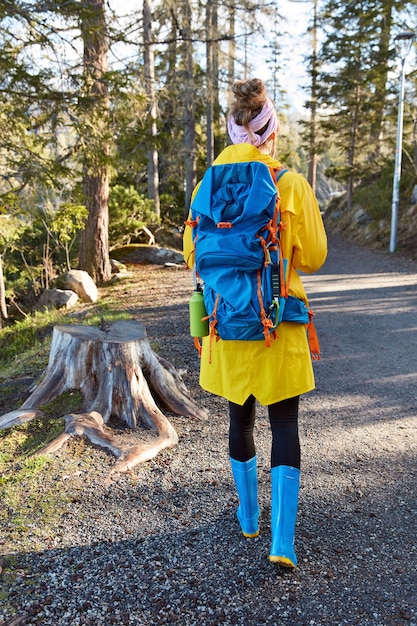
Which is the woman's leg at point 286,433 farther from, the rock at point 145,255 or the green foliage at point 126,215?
the green foliage at point 126,215

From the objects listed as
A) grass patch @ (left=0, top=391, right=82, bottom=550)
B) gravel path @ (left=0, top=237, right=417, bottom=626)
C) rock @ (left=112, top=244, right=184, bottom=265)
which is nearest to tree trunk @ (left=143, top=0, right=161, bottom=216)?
rock @ (left=112, top=244, right=184, bottom=265)

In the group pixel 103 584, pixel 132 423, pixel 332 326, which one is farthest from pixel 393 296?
pixel 103 584

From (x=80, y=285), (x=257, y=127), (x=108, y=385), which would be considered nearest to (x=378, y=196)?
(x=80, y=285)

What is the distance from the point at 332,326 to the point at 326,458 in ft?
12.8

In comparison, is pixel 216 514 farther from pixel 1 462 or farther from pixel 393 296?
pixel 393 296

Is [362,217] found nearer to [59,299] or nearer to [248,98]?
[59,299]

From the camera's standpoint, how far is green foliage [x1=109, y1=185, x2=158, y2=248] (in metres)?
13.2

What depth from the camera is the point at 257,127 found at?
7.40 feet

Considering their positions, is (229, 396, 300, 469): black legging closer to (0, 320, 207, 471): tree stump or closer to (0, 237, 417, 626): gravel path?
(0, 237, 417, 626): gravel path

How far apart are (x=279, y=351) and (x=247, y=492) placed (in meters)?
0.74

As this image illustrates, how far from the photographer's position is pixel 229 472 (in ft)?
10.7

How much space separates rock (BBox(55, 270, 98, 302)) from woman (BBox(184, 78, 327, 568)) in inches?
300

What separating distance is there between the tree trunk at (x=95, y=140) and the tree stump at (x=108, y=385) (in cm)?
411

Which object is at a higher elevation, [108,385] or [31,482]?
[108,385]
